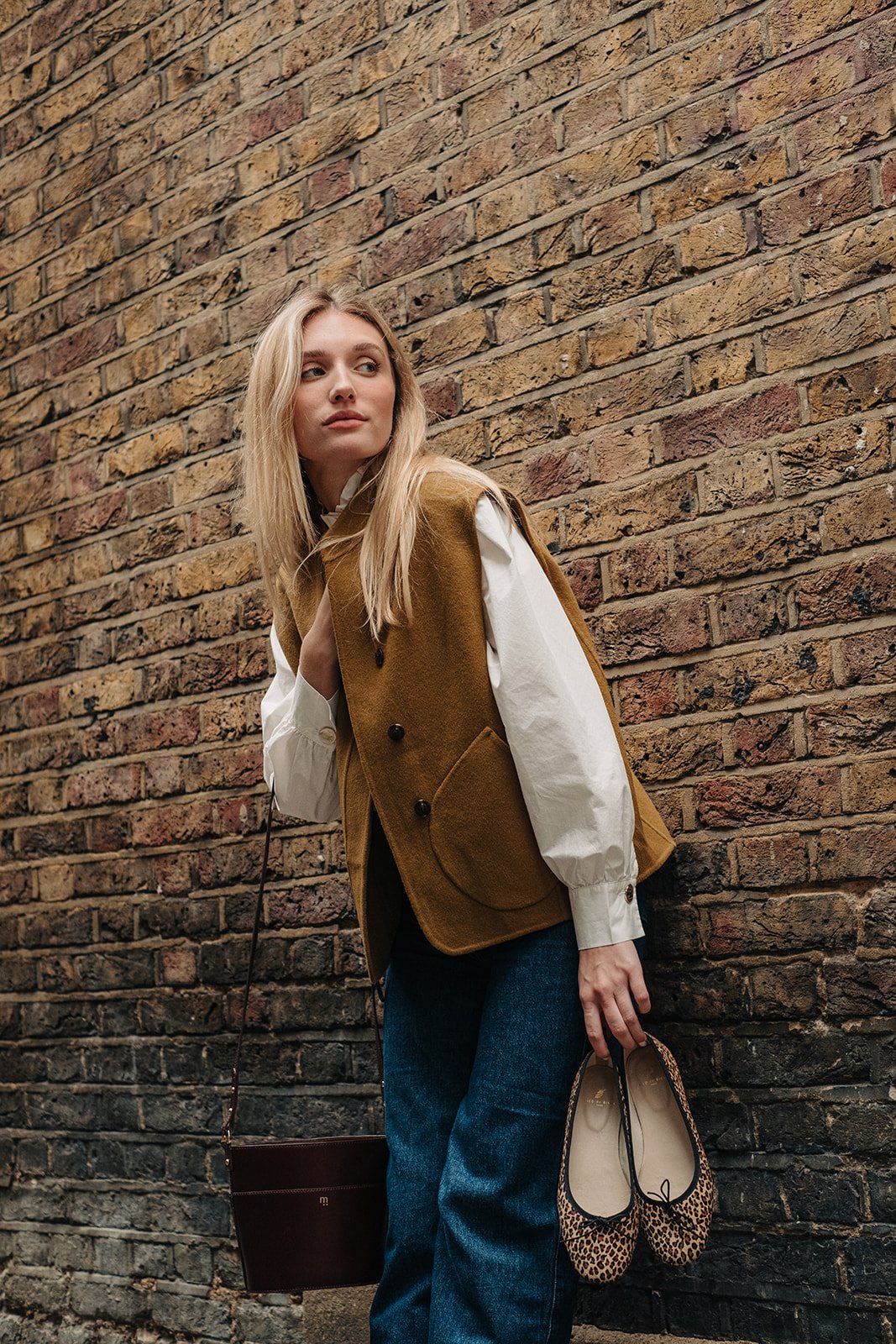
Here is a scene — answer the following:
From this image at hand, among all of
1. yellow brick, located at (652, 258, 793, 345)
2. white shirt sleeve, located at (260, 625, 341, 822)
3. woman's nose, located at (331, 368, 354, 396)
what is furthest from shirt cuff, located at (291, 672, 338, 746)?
yellow brick, located at (652, 258, 793, 345)

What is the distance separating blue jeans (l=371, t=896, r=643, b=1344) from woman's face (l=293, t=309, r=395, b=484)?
77 cm

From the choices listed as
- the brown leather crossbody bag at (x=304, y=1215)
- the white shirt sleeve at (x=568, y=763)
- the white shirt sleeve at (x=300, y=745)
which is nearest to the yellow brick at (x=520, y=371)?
the white shirt sleeve at (x=300, y=745)

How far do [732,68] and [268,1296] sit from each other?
286 centimetres

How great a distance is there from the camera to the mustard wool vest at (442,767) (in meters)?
1.96

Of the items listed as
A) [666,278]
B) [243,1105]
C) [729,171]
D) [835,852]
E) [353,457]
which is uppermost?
[729,171]

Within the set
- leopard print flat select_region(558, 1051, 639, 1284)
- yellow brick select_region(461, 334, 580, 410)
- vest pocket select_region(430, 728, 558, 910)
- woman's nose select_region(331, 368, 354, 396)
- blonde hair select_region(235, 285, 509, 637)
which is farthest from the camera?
yellow brick select_region(461, 334, 580, 410)

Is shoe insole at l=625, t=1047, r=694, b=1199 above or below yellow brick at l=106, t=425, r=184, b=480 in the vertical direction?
below

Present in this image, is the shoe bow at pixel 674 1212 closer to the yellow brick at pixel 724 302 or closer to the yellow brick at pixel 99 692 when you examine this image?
the yellow brick at pixel 724 302

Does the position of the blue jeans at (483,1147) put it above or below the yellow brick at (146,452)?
below

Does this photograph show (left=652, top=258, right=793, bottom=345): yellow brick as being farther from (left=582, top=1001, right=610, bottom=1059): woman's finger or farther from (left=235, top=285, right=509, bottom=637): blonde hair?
(left=582, top=1001, right=610, bottom=1059): woman's finger

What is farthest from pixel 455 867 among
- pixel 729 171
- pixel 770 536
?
pixel 729 171

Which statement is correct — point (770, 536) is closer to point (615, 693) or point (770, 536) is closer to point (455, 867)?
point (615, 693)

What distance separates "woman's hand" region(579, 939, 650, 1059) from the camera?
75.0 inches

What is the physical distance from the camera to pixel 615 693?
2617mm
